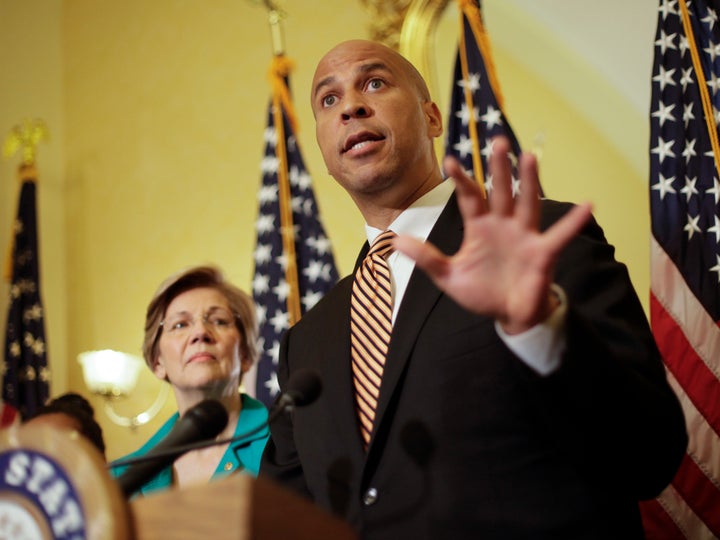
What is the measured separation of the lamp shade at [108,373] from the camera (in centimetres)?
522

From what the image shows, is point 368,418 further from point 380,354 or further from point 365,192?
point 365,192

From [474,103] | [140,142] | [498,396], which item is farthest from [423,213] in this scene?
[140,142]

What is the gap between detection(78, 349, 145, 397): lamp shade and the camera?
522 cm

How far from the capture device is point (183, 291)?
315 centimetres

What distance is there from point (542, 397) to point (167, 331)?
2.02 meters

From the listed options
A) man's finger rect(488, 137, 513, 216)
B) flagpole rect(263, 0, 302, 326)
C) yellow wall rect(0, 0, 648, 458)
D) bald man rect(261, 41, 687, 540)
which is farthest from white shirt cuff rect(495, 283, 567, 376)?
yellow wall rect(0, 0, 648, 458)

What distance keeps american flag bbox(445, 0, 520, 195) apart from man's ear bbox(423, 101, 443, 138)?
1572 mm

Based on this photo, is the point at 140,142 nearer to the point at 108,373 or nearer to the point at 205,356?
the point at 108,373

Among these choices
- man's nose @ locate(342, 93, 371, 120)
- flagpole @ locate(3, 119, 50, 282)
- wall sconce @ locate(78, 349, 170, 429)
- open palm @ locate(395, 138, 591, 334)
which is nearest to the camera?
open palm @ locate(395, 138, 591, 334)

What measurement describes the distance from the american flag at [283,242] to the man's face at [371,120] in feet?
7.45

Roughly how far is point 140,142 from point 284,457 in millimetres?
4974

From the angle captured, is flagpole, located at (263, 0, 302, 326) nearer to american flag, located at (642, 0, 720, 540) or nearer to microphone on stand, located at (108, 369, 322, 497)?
american flag, located at (642, 0, 720, 540)

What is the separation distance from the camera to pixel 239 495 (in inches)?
36.2

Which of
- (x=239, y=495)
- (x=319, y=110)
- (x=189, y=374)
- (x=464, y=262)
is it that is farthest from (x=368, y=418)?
(x=189, y=374)
